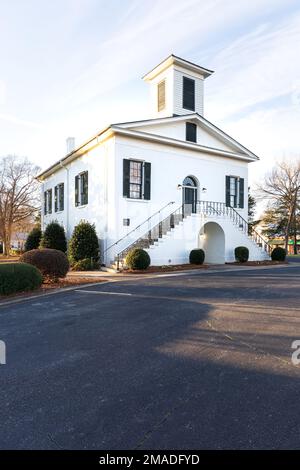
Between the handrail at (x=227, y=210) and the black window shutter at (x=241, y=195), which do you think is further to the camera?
the black window shutter at (x=241, y=195)

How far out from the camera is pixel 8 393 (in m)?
3.27

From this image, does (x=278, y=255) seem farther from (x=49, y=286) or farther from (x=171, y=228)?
(x=49, y=286)

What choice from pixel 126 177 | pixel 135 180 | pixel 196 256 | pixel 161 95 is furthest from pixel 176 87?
pixel 196 256

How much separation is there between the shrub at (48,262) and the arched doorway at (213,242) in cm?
992

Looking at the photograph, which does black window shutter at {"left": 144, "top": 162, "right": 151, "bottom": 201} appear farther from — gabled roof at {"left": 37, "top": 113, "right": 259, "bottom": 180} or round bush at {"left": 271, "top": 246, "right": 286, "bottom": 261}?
round bush at {"left": 271, "top": 246, "right": 286, "bottom": 261}

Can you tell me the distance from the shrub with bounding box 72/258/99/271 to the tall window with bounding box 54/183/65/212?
786 centimetres

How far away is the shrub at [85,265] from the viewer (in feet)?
50.2

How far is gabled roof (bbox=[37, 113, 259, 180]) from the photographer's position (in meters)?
15.7

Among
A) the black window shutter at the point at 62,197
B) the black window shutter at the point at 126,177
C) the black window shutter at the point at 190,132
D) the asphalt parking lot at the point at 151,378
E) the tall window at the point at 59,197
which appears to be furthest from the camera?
the tall window at the point at 59,197

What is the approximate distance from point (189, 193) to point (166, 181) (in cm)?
188

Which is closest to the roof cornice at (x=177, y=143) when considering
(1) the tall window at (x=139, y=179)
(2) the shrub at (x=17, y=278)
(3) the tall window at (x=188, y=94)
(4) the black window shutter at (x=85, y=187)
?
(1) the tall window at (x=139, y=179)

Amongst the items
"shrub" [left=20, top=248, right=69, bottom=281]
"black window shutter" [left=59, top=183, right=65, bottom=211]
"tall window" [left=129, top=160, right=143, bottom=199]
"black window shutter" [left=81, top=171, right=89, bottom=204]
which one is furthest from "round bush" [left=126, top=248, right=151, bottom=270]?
"black window shutter" [left=59, top=183, right=65, bottom=211]

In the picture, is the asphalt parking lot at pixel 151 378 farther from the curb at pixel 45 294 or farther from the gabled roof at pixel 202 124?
the gabled roof at pixel 202 124

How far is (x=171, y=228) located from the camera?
16.5 m
